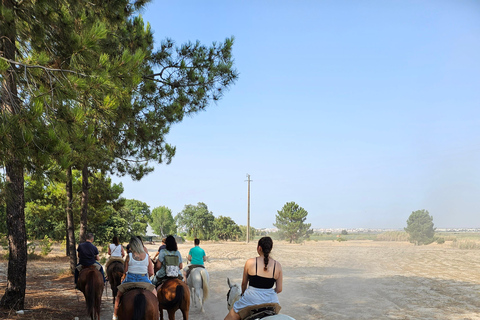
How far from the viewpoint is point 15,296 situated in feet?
30.8

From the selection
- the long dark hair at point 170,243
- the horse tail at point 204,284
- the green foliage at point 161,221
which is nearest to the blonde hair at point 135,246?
the long dark hair at point 170,243

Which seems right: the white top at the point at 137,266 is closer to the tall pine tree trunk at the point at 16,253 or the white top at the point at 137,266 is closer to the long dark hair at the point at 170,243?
the long dark hair at the point at 170,243

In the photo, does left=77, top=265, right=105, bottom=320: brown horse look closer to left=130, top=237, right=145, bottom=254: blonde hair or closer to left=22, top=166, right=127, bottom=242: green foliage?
left=130, top=237, right=145, bottom=254: blonde hair

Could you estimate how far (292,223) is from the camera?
62.9 metres

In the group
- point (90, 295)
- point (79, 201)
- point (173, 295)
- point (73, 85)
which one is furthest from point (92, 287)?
point (79, 201)

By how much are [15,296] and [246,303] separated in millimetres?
7531

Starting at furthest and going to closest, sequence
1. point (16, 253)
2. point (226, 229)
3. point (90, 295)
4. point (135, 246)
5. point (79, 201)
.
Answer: point (226, 229) → point (79, 201) → point (16, 253) → point (90, 295) → point (135, 246)

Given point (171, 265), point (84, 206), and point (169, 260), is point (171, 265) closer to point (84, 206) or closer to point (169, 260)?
point (169, 260)

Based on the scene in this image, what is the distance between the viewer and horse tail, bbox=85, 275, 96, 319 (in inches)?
340

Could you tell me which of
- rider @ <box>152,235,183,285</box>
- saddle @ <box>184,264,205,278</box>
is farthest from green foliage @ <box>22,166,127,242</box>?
rider @ <box>152,235,183,285</box>

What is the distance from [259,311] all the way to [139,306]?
2.14 m

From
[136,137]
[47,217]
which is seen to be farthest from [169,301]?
[47,217]

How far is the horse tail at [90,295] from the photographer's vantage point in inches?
340

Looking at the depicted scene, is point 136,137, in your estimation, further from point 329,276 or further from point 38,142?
point 329,276
